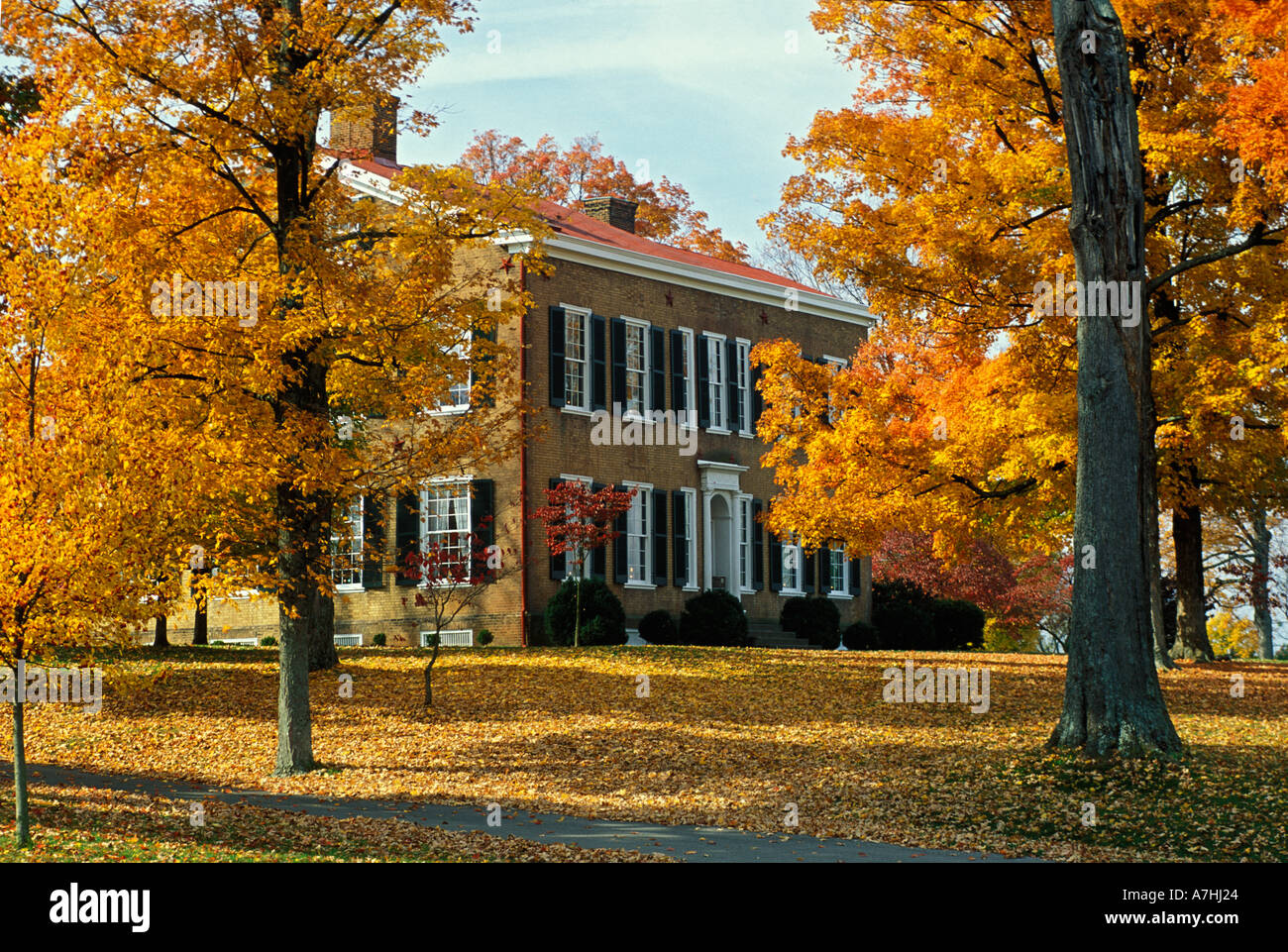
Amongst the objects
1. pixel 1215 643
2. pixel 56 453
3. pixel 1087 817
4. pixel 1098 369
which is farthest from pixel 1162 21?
pixel 1215 643

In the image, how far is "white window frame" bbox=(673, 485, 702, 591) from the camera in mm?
30750

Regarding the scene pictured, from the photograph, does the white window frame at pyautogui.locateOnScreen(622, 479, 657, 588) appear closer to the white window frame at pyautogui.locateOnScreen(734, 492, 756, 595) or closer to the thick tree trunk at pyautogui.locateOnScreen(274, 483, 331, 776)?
A: the white window frame at pyautogui.locateOnScreen(734, 492, 756, 595)

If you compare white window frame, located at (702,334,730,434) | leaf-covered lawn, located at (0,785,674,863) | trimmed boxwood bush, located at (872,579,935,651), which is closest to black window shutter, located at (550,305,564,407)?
white window frame, located at (702,334,730,434)

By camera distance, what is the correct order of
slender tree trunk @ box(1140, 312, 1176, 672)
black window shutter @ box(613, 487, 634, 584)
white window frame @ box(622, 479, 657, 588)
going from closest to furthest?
slender tree trunk @ box(1140, 312, 1176, 672), black window shutter @ box(613, 487, 634, 584), white window frame @ box(622, 479, 657, 588)

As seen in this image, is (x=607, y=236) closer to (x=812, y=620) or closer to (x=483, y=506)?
(x=483, y=506)

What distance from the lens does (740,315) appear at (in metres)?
32.6

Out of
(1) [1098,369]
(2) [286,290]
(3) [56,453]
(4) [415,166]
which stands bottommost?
(3) [56,453]

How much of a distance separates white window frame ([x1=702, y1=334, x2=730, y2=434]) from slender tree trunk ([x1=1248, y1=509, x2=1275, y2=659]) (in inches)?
618

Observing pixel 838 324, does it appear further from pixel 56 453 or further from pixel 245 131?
pixel 56 453

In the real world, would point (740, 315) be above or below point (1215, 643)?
above

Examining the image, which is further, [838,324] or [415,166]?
[838,324]

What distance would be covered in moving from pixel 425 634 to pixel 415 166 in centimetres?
1445

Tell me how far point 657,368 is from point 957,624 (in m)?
10.7

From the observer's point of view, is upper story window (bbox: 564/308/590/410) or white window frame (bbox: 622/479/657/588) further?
white window frame (bbox: 622/479/657/588)
